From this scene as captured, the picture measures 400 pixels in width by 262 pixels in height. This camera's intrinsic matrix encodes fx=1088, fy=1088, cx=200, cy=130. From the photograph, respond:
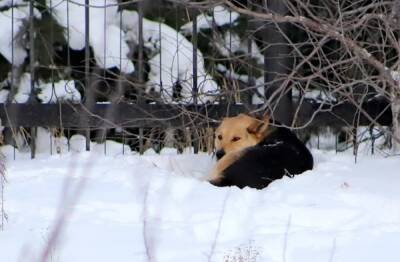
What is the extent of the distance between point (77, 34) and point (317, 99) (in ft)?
6.19

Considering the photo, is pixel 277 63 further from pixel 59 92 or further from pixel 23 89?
pixel 23 89

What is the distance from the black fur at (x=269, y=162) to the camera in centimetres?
631

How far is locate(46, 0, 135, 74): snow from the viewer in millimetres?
8133

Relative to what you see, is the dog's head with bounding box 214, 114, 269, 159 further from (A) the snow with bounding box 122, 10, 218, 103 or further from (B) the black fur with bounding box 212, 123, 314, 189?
(A) the snow with bounding box 122, 10, 218, 103

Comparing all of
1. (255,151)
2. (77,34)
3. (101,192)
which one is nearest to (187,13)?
(77,34)

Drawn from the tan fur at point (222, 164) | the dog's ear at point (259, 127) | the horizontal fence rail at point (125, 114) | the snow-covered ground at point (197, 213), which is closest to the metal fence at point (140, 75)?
the horizontal fence rail at point (125, 114)

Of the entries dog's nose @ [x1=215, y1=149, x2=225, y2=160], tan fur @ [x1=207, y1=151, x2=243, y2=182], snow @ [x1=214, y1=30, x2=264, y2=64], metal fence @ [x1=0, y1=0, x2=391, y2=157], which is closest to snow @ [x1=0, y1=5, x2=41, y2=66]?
metal fence @ [x1=0, y1=0, x2=391, y2=157]

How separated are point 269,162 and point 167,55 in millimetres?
2116

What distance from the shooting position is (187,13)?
25.5 ft

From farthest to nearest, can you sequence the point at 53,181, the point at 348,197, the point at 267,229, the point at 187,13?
the point at 187,13, the point at 53,181, the point at 348,197, the point at 267,229

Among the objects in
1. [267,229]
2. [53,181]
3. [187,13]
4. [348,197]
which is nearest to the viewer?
[267,229]

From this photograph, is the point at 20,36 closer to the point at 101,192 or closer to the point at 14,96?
the point at 14,96

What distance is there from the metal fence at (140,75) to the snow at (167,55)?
10 mm

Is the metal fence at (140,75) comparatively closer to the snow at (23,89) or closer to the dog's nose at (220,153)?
the snow at (23,89)
